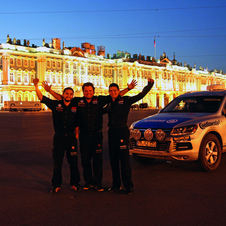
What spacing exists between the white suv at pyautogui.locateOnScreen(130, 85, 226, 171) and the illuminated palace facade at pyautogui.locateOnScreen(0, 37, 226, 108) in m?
58.9

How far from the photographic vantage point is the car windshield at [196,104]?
280 inches

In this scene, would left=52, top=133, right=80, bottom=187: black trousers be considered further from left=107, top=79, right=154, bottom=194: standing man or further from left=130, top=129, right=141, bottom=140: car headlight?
left=130, top=129, right=141, bottom=140: car headlight

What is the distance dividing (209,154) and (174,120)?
2.95 feet

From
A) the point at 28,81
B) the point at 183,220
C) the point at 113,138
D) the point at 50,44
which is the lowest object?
the point at 183,220

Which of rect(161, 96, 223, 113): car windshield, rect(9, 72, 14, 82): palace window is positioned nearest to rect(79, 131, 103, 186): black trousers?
rect(161, 96, 223, 113): car windshield

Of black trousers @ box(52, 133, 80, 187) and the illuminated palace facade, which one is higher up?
the illuminated palace facade

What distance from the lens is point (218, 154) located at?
20.7 ft

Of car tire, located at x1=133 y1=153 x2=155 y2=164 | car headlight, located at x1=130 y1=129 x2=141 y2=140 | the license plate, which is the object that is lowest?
car tire, located at x1=133 y1=153 x2=155 y2=164

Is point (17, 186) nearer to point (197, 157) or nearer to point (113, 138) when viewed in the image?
point (113, 138)

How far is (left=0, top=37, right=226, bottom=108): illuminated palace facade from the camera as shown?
62938 millimetres

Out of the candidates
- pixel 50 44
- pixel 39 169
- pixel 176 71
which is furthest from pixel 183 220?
pixel 176 71

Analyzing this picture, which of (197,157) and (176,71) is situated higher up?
(176,71)

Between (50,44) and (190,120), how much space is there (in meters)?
68.8

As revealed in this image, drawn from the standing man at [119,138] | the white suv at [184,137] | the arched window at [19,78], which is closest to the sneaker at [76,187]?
the standing man at [119,138]
